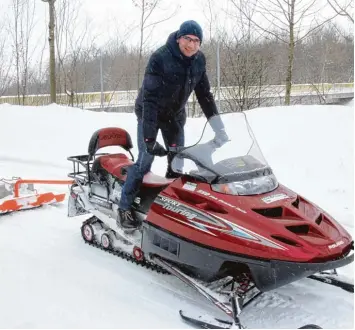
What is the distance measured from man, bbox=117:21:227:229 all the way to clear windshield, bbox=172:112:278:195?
68 mm

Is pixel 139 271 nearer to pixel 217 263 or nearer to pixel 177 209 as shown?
pixel 177 209

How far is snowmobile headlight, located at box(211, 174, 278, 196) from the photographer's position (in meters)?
2.96

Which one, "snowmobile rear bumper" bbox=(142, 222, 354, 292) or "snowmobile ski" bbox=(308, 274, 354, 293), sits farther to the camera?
"snowmobile ski" bbox=(308, 274, 354, 293)

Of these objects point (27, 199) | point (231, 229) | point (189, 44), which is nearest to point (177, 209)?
Result: point (231, 229)

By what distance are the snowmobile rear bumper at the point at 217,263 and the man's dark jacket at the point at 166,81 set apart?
0.77 metres

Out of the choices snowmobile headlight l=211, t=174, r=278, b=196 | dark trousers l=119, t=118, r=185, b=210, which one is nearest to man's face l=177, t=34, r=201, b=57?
dark trousers l=119, t=118, r=185, b=210

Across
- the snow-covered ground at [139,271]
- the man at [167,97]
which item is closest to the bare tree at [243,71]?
the snow-covered ground at [139,271]

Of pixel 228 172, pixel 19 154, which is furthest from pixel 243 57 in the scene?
pixel 228 172

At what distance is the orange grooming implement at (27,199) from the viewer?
4.89 meters

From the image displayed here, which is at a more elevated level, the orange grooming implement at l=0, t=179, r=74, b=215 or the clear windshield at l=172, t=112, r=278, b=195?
the clear windshield at l=172, t=112, r=278, b=195

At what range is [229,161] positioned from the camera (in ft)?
10.4

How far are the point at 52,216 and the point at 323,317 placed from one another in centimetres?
307

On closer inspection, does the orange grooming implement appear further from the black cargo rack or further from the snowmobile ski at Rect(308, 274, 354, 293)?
the snowmobile ski at Rect(308, 274, 354, 293)

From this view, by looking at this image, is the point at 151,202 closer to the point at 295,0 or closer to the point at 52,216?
the point at 52,216
